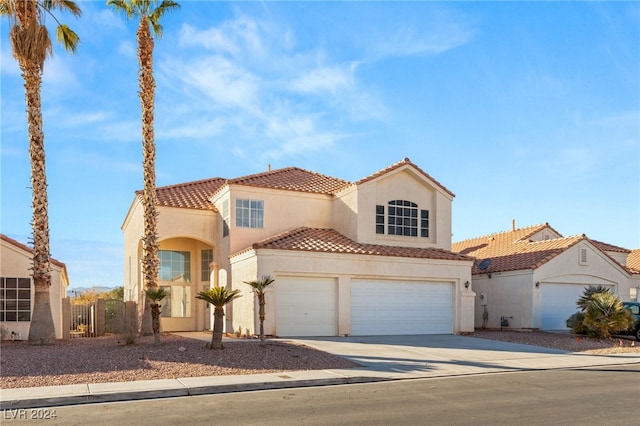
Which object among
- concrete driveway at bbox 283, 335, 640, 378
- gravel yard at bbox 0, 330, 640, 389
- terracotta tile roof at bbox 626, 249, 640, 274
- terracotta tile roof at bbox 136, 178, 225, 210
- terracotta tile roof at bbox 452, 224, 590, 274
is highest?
terracotta tile roof at bbox 136, 178, 225, 210

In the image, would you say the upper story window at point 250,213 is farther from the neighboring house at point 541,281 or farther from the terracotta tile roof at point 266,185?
the neighboring house at point 541,281

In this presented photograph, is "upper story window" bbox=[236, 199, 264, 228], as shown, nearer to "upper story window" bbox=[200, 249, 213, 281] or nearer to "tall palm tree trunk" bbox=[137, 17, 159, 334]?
"upper story window" bbox=[200, 249, 213, 281]

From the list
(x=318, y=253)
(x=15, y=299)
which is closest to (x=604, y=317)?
(x=318, y=253)

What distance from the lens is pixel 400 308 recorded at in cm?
2480

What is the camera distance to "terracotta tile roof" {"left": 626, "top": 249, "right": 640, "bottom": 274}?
36000mm

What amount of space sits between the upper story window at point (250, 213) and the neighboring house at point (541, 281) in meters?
12.9

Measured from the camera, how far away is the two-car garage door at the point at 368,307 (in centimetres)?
2266

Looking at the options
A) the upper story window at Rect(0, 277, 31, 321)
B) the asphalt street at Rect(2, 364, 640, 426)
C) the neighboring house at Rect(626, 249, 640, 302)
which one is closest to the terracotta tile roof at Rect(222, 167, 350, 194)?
the upper story window at Rect(0, 277, 31, 321)

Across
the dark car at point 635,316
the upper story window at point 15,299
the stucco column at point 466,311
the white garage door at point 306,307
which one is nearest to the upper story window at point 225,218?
the white garage door at point 306,307

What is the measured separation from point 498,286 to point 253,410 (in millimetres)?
22349

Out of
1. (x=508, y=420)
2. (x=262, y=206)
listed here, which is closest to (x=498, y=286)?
(x=262, y=206)

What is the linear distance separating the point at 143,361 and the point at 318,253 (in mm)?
9503

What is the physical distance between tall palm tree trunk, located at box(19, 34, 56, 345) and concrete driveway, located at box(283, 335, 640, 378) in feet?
29.8

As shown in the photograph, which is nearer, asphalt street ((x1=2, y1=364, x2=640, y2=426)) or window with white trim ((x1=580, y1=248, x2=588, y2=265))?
asphalt street ((x1=2, y1=364, x2=640, y2=426))
